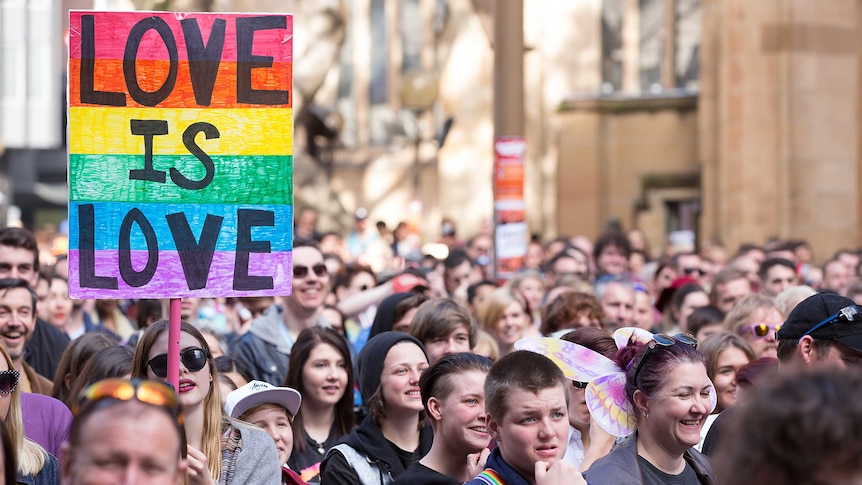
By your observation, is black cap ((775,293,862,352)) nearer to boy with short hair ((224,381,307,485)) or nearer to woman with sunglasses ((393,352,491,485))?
woman with sunglasses ((393,352,491,485))

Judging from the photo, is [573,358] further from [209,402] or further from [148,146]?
[148,146]

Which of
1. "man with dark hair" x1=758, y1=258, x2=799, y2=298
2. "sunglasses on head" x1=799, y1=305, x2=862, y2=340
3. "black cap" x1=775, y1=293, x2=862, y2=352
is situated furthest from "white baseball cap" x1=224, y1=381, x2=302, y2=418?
"man with dark hair" x1=758, y1=258, x2=799, y2=298

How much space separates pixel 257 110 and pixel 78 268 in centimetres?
92

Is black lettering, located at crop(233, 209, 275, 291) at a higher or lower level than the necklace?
higher

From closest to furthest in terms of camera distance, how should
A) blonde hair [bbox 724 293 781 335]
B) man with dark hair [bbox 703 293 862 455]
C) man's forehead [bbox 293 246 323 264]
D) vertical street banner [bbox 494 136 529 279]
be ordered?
man with dark hair [bbox 703 293 862 455]
blonde hair [bbox 724 293 781 335]
man's forehead [bbox 293 246 323 264]
vertical street banner [bbox 494 136 529 279]

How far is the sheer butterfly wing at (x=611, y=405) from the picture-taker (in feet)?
17.3

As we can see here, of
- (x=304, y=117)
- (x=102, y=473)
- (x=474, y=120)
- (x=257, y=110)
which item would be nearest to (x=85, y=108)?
(x=257, y=110)

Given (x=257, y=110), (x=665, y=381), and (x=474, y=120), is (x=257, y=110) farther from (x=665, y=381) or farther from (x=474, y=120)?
(x=474, y=120)

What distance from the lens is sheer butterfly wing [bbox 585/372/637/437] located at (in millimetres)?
5285

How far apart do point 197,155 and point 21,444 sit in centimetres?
132

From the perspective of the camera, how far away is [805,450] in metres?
2.74

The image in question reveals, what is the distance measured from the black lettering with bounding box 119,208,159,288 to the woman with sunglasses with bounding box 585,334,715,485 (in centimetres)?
179

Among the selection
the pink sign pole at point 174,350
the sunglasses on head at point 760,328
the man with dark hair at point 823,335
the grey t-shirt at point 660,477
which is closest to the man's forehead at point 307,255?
the sunglasses on head at point 760,328

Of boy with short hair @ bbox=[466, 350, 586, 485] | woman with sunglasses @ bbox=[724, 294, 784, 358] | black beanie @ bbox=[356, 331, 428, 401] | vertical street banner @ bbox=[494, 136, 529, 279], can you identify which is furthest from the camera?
vertical street banner @ bbox=[494, 136, 529, 279]
